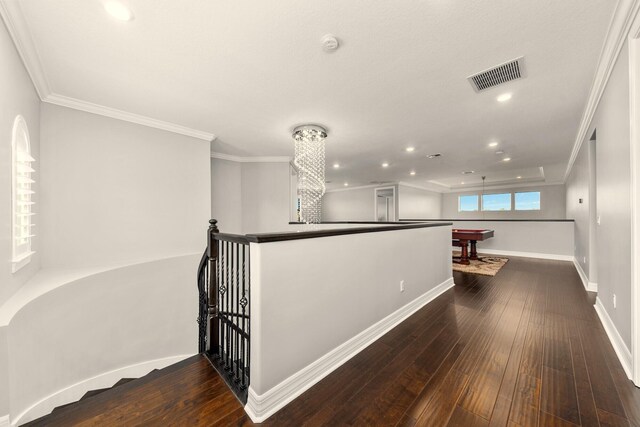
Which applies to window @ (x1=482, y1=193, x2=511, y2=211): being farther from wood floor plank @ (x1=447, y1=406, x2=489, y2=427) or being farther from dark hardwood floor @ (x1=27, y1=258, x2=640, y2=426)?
wood floor plank @ (x1=447, y1=406, x2=489, y2=427)

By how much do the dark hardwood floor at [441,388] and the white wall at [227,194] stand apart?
369 cm

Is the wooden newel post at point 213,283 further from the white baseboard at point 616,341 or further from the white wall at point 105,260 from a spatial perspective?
the white baseboard at point 616,341

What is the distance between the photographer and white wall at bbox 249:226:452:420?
1493 millimetres

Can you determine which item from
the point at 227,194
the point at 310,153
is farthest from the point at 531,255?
the point at 227,194

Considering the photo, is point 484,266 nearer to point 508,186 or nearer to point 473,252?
point 473,252

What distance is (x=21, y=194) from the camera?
7.23ft

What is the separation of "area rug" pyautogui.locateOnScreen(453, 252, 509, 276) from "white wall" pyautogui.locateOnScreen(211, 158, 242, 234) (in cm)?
518

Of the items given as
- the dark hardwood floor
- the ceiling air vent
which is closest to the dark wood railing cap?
the dark hardwood floor

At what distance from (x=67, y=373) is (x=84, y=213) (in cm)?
178

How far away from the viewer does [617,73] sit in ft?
6.55

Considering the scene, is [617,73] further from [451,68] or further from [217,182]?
[217,182]

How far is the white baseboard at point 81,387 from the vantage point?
2014 mm

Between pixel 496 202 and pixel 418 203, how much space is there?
3.60 m

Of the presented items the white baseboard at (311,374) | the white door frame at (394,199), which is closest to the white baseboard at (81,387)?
the white baseboard at (311,374)
